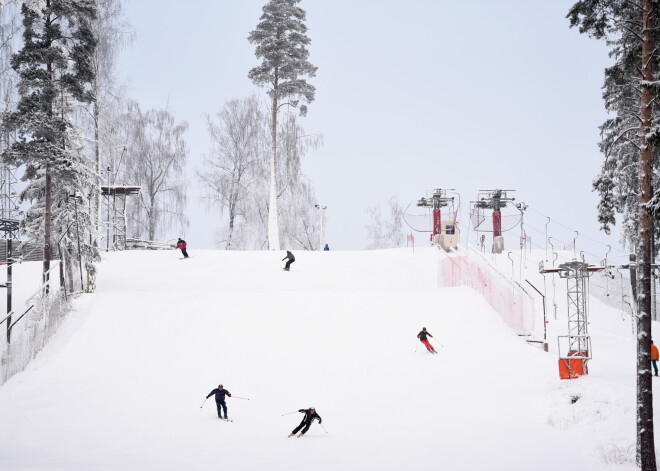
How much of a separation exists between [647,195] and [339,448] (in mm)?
8453

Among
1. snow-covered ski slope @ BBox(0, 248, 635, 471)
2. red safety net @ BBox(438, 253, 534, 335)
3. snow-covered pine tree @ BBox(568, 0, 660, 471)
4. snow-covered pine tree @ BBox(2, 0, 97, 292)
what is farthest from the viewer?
red safety net @ BBox(438, 253, 534, 335)

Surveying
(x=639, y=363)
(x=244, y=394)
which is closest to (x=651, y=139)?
(x=639, y=363)

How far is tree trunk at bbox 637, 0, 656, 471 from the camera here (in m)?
12.4

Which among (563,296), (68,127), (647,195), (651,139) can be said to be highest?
(68,127)

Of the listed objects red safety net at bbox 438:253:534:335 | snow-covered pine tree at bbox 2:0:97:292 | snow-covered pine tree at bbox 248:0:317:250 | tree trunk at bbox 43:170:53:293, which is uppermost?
snow-covered pine tree at bbox 248:0:317:250

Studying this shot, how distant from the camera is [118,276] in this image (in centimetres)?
3117

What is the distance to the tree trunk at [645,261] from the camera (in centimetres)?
1241

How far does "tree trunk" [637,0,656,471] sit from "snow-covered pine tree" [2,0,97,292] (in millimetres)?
20244

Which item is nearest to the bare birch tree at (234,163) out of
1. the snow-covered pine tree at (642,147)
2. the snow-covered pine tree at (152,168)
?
the snow-covered pine tree at (152,168)

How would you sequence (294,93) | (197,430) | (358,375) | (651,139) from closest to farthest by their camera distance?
1. (651,139)
2. (197,430)
3. (358,375)
4. (294,93)

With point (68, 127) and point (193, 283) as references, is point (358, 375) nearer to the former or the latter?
point (193, 283)

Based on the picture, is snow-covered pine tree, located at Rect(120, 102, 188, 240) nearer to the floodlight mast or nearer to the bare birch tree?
the bare birch tree

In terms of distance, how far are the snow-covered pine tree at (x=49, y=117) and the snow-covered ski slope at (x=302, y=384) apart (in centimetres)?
405

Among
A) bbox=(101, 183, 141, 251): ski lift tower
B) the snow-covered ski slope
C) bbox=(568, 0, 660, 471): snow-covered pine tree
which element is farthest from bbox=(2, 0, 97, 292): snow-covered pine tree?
bbox=(568, 0, 660, 471): snow-covered pine tree
